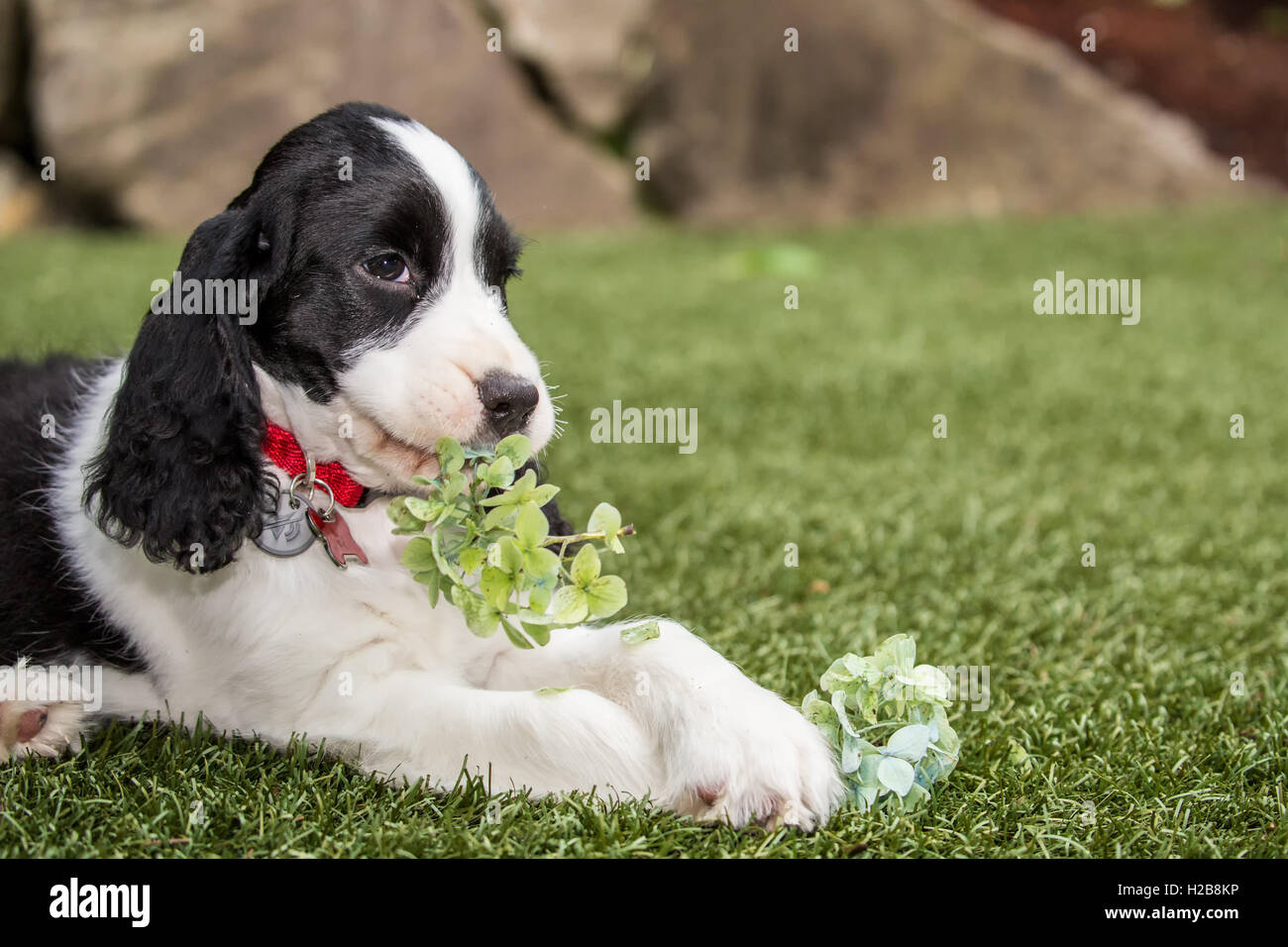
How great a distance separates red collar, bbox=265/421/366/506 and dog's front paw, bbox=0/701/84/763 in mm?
768

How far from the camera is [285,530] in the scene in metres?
2.96

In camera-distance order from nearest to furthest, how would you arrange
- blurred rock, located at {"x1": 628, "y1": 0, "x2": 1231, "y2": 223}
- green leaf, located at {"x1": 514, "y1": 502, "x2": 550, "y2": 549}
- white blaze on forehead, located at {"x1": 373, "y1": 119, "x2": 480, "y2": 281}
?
green leaf, located at {"x1": 514, "y1": 502, "x2": 550, "y2": 549}
white blaze on forehead, located at {"x1": 373, "y1": 119, "x2": 480, "y2": 281}
blurred rock, located at {"x1": 628, "y1": 0, "x2": 1231, "y2": 223}

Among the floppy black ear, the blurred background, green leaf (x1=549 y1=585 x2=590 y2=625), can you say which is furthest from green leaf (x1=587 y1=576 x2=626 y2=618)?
the blurred background

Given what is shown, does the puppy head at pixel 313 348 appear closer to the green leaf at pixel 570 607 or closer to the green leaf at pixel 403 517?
the green leaf at pixel 403 517

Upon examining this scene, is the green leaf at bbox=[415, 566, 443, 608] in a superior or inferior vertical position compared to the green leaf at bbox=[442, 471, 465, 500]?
inferior

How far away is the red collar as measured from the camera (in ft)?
9.73

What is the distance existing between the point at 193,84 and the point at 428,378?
10359mm

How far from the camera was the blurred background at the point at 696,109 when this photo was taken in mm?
12109

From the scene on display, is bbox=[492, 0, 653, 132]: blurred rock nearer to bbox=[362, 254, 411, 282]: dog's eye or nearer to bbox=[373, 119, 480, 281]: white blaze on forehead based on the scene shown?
bbox=[373, 119, 480, 281]: white blaze on forehead

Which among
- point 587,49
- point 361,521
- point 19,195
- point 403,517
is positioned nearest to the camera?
point 403,517

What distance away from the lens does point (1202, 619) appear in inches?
172

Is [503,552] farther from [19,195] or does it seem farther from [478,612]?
[19,195]

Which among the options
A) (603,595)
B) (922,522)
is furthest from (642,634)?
(922,522)
